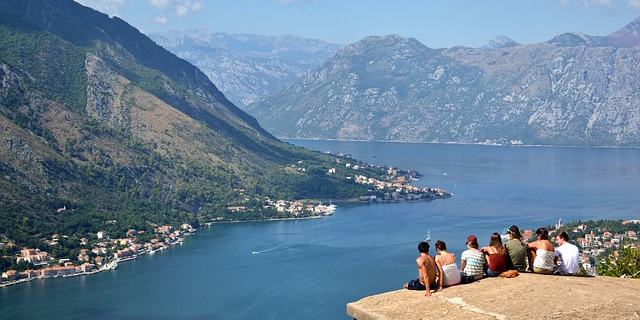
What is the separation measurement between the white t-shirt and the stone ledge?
1697mm

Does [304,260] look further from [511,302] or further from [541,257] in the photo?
[511,302]

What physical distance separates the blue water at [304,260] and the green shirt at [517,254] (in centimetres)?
3327

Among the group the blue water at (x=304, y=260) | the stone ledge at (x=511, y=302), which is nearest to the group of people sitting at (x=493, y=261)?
the stone ledge at (x=511, y=302)

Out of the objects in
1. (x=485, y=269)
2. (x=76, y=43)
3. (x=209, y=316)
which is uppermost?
(x=76, y=43)

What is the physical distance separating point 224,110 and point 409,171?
3217cm

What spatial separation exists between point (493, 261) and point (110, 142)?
8391 centimetres

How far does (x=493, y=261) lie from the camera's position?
1040 cm

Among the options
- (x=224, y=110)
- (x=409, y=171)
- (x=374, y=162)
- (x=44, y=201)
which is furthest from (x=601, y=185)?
(x=44, y=201)

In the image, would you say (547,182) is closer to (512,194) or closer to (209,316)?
(512,194)

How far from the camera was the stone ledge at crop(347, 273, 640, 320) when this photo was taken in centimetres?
774

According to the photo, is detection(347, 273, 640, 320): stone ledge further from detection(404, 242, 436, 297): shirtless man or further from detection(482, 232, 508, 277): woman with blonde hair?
detection(482, 232, 508, 277): woman with blonde hair

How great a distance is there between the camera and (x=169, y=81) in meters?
122

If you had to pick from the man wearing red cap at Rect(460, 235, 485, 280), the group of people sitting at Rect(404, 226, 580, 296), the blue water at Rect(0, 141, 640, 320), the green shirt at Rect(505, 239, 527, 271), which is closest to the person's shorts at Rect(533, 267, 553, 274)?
the group of people sitting at Rect(404, 226, 580, 296)

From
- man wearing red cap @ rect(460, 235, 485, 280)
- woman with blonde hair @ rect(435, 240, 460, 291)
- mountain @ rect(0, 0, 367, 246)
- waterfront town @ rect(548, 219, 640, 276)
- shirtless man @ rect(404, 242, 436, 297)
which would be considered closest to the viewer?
shirtless man @ rect(404, 242, 436, 297)
